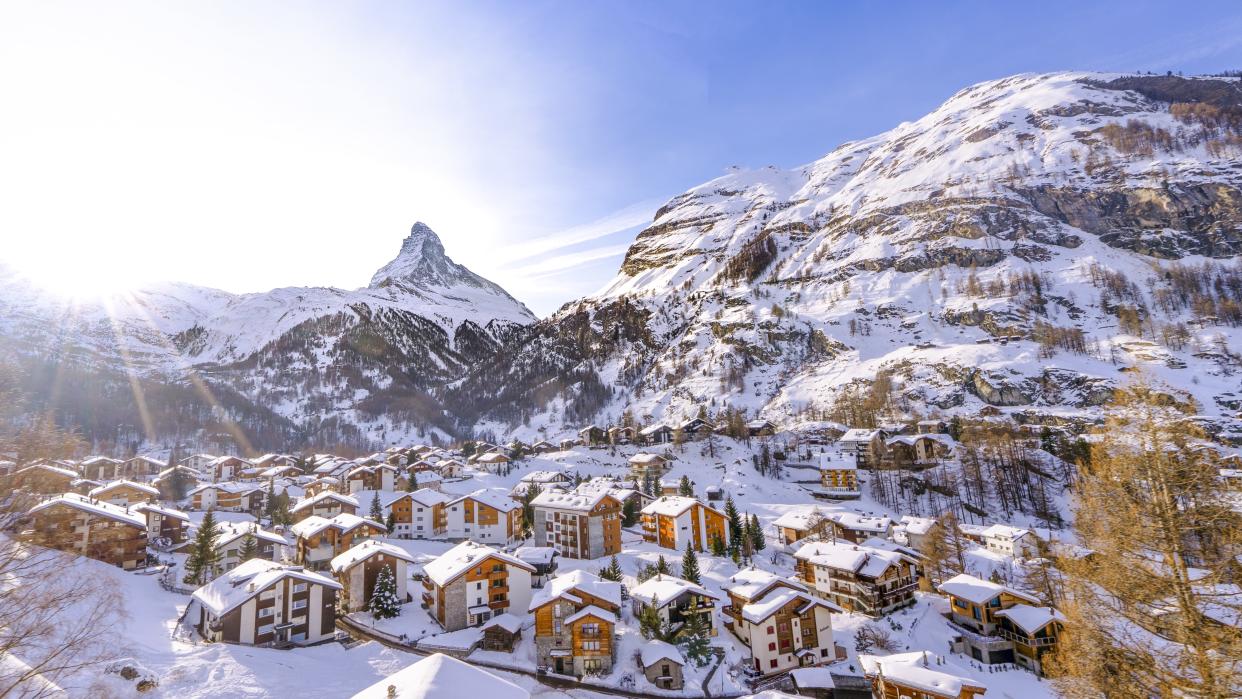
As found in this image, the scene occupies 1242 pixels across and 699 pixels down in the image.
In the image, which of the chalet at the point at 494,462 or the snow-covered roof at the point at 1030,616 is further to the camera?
the chalet at the point at 494,462

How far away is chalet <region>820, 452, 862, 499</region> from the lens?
65938mm

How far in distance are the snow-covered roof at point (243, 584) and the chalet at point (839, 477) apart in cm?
5680

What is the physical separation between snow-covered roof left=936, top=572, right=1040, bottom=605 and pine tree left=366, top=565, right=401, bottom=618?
125 feet

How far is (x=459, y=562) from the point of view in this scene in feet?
114

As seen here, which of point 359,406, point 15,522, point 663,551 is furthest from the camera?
point 359,406

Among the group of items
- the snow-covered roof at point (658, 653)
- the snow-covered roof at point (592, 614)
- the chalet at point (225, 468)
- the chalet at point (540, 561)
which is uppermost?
the chalet at point (225, 468)

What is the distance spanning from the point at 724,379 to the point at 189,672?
102 metres

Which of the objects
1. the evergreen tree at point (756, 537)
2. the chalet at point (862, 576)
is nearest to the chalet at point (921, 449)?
the chalet at point (862, 576)

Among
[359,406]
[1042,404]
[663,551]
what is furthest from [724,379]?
[359,406]

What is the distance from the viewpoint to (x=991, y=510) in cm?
6019

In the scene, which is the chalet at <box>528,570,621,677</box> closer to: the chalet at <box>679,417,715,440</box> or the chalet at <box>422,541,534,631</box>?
the chalet at <box>422,541,534,631</box>

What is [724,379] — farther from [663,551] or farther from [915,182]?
[915,182]

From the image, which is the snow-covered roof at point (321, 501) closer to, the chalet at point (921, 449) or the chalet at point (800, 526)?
the chalet at point (800, 526)

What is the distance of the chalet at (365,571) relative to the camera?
1426 inches
